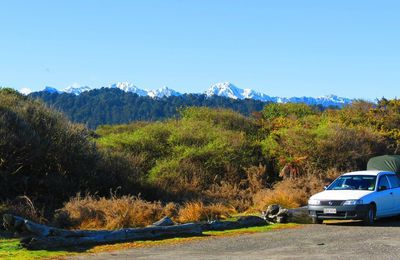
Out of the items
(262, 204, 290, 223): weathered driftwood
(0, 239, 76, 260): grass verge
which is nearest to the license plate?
(262, 204, 290, 223): weathered driftwood

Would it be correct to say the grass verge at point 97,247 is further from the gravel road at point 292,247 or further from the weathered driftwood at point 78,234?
the gravel road at point 292,247

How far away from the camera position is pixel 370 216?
16844 millimetres

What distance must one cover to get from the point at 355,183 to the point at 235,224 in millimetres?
4141

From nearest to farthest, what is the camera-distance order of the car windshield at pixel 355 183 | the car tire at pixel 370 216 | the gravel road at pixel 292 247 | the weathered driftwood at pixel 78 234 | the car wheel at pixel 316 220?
the gravel road at pixel 292 247
the weathered driftwood at pixel 78 234
the car tire at pixel 370 216
the car wheel at pixel 316 220
the car windshield at pixel 355 183

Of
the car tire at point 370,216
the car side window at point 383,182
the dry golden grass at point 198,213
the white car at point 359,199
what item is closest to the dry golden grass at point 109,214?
the dry golden grass at point 198,213

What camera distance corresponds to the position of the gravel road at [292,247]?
11.6m

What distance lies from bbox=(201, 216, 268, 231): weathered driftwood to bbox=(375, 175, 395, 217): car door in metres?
3.35

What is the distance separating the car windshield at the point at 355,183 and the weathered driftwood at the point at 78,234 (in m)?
5.18

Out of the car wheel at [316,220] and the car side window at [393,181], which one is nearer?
the car wheel at [316,220]

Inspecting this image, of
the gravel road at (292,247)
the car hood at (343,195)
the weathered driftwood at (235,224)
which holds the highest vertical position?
the car hood at (343,195)

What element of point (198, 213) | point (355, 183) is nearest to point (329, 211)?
point (355, 183)

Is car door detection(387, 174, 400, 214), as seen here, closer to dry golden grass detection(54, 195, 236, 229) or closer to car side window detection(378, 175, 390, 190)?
car side window detection(378, 175, 390, 190)

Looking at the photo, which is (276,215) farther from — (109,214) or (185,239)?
(109,214)

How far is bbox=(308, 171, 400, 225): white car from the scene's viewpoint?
1652cm
